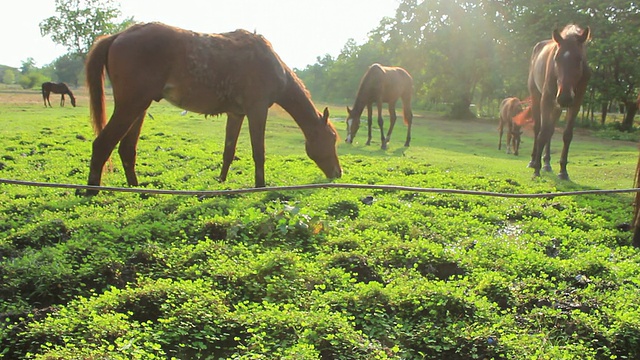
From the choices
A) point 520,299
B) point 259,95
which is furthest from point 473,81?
point 520,299

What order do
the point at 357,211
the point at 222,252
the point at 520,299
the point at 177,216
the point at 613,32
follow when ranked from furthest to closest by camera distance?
1. the point at 613,32
2. the point at 357,211
3. the point at 177,216
4. the point at 222,252
5. the point at 520,299

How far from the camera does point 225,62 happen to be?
272 inches

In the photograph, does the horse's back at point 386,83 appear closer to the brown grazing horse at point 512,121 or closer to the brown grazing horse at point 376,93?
the brown grazing horse at point 376,93

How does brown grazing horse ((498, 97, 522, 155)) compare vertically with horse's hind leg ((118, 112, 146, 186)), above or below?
above

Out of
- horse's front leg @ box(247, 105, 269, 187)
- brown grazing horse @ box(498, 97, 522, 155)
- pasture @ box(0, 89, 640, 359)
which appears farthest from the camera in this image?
brown grazing horse @ box(498, 97, 522, 155)

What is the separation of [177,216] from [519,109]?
52.2 feet

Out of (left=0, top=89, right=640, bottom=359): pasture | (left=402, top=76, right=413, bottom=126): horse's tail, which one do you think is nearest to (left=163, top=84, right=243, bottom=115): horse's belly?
(left=0, top=89, right=640, bottom=359): pasture

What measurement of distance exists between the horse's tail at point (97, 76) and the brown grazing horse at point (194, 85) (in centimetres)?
1

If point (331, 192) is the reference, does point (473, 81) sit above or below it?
above

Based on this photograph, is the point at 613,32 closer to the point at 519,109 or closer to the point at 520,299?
the point at 519,109

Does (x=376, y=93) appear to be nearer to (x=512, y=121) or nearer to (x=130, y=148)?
(x=512, y=121)

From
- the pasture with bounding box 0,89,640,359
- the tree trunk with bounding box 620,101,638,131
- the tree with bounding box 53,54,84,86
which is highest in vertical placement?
the tree with bounding box 53,54,84,86

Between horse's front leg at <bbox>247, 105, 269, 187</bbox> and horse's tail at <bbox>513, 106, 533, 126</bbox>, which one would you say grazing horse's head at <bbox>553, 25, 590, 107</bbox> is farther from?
horse's front leg at <bbox>247, 105, 269, 187</bbox>

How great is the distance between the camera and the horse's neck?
771 cm
